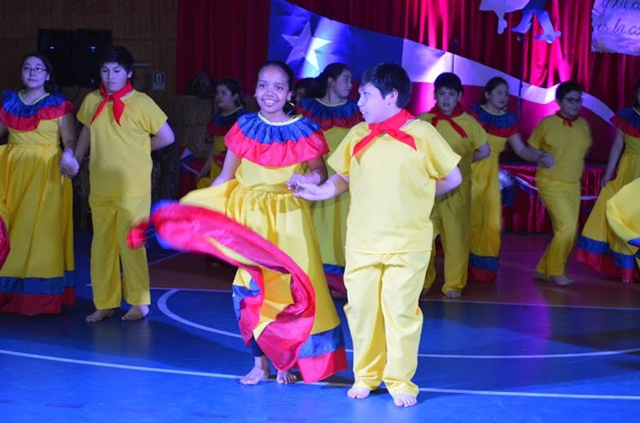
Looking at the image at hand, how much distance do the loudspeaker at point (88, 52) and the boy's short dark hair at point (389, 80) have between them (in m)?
7.56

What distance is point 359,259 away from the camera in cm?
450

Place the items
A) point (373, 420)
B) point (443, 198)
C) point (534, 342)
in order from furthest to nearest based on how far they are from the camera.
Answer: point (443, 198) < point (534, 342) < point (373, 420)

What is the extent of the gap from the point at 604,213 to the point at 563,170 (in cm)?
53

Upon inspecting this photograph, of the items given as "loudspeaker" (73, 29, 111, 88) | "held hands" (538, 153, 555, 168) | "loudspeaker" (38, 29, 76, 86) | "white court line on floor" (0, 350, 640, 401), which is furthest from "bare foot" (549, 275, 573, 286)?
"loudspeaker" (38, 29, 76, 86)

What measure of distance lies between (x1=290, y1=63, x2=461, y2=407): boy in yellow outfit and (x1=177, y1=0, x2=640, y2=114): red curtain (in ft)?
24.0

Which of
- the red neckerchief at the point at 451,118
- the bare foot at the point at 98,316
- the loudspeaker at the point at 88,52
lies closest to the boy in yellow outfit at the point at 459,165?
the red neckerchief at the point at 451,118

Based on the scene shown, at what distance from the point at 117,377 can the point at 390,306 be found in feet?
4.63

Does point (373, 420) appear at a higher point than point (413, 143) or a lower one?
lower

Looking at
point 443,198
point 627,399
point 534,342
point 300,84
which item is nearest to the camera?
point 627,399

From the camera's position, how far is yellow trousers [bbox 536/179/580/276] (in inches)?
315

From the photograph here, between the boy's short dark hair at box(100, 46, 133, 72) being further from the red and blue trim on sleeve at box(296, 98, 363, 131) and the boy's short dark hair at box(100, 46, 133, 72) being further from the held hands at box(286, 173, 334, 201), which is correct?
the held hands at box(286, 173, 334, 201)

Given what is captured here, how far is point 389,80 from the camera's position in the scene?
4480mm

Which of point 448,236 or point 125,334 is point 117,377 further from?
point 448,236

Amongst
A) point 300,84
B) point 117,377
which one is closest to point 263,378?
point 117,377
